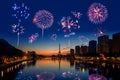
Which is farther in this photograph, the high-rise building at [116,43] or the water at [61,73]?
the high-rise building at [116,43]

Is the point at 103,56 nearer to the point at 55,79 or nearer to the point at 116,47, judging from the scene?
the point at 116,47

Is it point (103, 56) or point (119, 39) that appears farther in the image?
point (119, 39)

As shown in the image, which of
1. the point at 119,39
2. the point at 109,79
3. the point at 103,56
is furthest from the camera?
the point at 119,39

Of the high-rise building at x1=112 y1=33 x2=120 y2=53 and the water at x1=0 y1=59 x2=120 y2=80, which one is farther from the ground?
the high-rise building at x1=112 y1=33 x2=120 y2=53

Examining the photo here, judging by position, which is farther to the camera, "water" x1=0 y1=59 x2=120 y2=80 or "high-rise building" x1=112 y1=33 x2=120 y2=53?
"high-rise building" x1=112 y1=33 x2=120 y2=53

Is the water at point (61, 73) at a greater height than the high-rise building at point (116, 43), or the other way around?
the high-rise building at point (116, 43)

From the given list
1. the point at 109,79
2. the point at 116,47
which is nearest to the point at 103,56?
the point at 116,47

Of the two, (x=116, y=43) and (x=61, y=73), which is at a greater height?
(x=116, y=43)

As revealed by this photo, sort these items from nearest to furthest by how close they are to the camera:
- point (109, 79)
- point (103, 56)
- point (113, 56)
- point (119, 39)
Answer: point (109, 79), point (113, 56), point (103, 56), point (119, 39)

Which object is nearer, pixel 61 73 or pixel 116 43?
pixel 61 73

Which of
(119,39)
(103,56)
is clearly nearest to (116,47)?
(119,39)

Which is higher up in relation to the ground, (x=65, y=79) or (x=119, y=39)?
(x=119, y=39)
